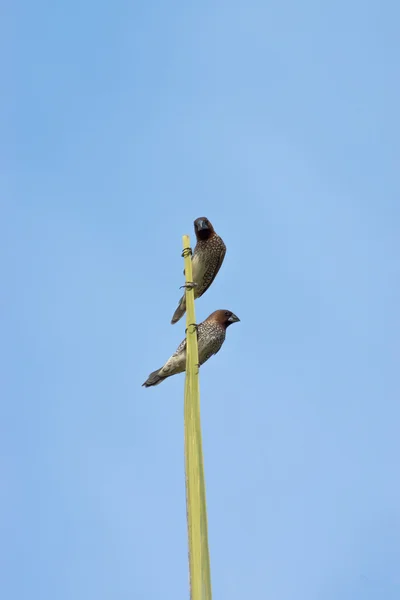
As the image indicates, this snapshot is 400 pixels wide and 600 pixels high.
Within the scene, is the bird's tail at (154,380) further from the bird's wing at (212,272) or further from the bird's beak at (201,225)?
the bird's beak at (201,225)

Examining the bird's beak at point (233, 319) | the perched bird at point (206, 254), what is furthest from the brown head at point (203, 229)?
the bird's beak at point (233, 319)

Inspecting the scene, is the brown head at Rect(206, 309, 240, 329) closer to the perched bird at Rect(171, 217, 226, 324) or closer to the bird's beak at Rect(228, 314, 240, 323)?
the bird's beak at Rect(228, 314, 240, 323)

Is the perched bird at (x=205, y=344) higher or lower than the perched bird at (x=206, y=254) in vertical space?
lower

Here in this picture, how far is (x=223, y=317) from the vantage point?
7145 millimetres

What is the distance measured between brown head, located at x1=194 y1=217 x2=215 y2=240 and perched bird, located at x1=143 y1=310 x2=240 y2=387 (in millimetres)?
1046

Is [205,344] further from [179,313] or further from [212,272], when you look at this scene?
[212,272]

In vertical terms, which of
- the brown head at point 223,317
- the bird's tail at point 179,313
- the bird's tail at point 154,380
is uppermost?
the bird's tail at point 179,313

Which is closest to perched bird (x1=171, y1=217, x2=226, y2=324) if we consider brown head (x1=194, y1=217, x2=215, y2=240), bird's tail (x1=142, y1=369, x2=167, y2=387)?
brown head (x1=194, y1=217, x2=215, y2=240)

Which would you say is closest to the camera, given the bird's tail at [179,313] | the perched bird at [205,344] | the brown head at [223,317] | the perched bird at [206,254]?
the perched bird at [205,344]

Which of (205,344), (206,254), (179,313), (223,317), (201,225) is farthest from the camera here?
(201,225)

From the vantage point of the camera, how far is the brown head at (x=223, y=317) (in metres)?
7.10

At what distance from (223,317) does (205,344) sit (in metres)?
0.36

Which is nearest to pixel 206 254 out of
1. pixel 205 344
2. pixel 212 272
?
pixel 212 272

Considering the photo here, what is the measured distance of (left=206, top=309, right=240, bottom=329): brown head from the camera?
7.10 metres
